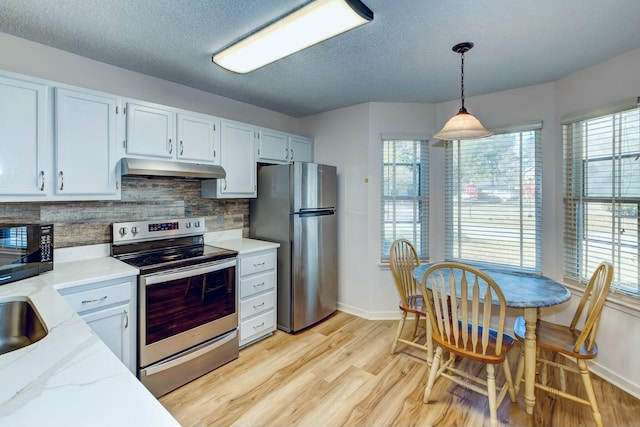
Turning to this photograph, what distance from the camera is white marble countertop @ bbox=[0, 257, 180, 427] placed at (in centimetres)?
67

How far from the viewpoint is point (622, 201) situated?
87.7 inches

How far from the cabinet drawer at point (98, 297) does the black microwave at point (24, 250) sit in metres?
0.30

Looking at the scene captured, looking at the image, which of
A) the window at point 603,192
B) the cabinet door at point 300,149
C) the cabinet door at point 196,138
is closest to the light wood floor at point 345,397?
the window at point 603,192

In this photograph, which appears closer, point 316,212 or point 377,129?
point 316,212

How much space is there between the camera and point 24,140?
72.0 inches

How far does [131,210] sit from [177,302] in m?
0.91

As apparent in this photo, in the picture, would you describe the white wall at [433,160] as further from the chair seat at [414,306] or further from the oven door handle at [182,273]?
the oven door handle at [182,273]

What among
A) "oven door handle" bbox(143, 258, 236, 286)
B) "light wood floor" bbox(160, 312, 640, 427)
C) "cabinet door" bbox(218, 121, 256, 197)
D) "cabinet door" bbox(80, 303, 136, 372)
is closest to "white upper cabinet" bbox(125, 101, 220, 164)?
"cabinet door" bbox(218, 121, 256, 197)

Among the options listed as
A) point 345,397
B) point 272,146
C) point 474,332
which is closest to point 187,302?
point 345,397

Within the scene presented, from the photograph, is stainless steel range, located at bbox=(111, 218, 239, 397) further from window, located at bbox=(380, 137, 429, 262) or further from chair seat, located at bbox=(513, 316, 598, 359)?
chair seat, located at bbox=(513, 316, 598, 359)

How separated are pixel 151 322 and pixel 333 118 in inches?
111

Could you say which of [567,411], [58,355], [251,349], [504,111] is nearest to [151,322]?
[251,349]

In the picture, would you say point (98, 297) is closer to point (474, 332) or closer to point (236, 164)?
point (236, 164)

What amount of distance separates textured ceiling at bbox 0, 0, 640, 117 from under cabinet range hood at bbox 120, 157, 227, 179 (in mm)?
776
